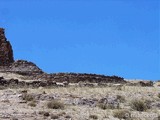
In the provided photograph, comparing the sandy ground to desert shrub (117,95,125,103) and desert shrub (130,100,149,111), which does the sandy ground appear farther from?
desert shrub (130,100,149,111)

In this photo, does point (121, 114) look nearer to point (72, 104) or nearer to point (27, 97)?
point (72, 104)

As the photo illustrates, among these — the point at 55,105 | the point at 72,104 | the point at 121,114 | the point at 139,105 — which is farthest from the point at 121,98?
the point at 55,105

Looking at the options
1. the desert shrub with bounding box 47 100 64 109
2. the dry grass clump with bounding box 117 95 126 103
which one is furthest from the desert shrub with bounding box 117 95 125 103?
the desert shrub with bounding box 47 100 64 109

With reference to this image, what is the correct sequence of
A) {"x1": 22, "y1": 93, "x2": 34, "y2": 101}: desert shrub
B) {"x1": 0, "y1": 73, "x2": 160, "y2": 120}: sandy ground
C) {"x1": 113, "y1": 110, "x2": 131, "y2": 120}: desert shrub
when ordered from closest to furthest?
{"x1": 0, "y1": 73, "x2": 160, "y2": 120}: sandy ground
{"x1": 113, "y1": 110, "x2": 131, "y2": 120}: desert shrub
{"x1": 22, "y1": 93, "x2": 34, "y2": 101}: desert shrub

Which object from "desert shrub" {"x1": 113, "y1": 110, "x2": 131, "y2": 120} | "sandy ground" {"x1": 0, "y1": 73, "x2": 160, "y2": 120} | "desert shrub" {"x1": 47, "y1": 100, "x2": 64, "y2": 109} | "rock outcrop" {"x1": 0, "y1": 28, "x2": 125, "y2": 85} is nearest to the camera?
"sandy ground" {"x1": 0, "y1": 73, "x2": 160, "y2": 120}

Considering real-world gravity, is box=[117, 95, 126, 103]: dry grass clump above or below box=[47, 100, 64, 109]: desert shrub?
above

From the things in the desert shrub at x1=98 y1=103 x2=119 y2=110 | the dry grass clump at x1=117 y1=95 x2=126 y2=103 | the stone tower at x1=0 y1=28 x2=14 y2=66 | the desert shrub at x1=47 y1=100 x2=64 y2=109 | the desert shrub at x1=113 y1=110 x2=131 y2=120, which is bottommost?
the desert shrub at x1=113 y1=110 x2=131 y2=120

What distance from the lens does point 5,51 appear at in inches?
2320

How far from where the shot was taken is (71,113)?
85.0 feet

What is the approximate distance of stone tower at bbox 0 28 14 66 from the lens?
2287 inches

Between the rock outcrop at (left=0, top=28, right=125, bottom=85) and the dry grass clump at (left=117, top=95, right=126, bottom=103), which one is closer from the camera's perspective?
the dry grass clump at (left=117, top=95, right=126, bottom=103)

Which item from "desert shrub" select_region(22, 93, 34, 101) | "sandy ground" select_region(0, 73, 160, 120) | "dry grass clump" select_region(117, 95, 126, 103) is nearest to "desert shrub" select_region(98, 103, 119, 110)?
"sandy ground" select_region(0, 73, 160, 120)

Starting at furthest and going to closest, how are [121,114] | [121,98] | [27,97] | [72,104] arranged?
[121,98] < [27,97] < [72,104] < [121,114]

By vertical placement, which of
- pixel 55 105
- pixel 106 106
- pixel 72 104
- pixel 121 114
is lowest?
pixel 121 114
